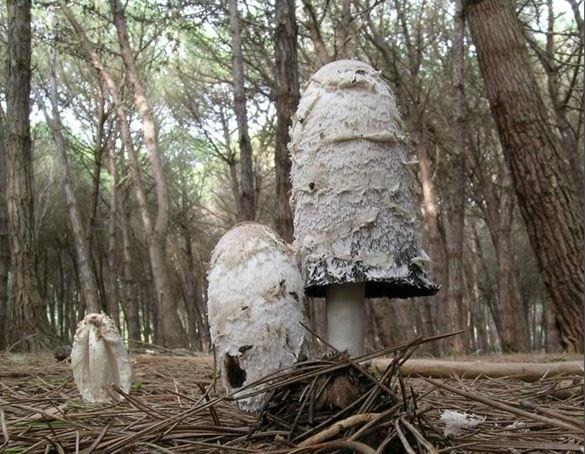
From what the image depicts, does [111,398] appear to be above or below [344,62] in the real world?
below

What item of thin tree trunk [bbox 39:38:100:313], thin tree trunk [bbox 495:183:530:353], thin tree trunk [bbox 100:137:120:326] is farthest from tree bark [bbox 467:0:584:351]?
thin tree trunk [bbox 100:137:120:326]

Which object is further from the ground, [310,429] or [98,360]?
[98,360]

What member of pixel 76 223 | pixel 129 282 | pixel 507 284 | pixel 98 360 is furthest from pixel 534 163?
pixel 129 282

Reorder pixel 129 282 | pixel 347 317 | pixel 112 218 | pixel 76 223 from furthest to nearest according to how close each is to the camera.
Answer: pixel 112 218 < pixel 129 282 < pixel 76 223 < pixel 347 317

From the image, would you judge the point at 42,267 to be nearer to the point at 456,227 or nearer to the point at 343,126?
the point at 456,227

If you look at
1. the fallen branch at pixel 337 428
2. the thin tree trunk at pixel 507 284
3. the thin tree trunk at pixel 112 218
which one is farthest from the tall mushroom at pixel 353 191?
the thin tree trunk at pixel 112 218

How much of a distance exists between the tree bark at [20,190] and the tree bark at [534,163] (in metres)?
3.84

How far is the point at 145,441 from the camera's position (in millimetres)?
1486

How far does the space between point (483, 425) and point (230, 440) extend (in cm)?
74

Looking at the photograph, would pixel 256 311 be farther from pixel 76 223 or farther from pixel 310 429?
pixel 76 223

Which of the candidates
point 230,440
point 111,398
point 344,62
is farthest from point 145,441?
point 344,62

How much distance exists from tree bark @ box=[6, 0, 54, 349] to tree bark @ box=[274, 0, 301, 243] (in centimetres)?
248

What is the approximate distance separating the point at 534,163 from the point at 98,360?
119 inches

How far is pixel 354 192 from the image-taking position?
1734mm
